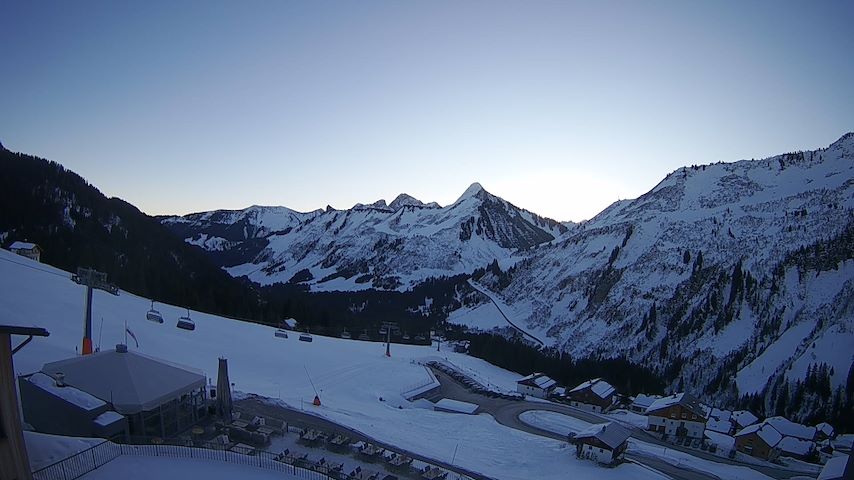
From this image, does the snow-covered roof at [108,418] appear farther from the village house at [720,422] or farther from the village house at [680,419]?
the village house at [720,422]

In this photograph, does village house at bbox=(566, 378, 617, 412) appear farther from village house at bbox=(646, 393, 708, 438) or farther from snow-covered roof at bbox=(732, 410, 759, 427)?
snow-covered roof at bbox=(732, 410, 759, 427)

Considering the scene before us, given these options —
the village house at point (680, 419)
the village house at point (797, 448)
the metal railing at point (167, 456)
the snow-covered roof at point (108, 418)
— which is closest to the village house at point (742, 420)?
the village house at point (797, 448)

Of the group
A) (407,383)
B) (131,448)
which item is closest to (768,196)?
(407,383)

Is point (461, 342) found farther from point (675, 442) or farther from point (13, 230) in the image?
point (13, 230)

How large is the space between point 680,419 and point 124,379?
51.5 m

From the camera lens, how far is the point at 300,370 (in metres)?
44.8

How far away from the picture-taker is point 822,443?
183 feet

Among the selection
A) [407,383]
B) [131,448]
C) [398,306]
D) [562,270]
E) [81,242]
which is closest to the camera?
[131,448]

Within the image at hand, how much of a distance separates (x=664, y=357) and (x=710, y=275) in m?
28.3

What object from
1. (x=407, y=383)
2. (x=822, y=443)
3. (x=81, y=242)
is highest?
(x=81, y=242)

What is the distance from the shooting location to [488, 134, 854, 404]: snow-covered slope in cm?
8925

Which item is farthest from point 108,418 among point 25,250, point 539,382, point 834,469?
point 25,250

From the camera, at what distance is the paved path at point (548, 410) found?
116ft

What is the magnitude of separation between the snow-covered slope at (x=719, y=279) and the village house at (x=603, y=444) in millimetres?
62627
